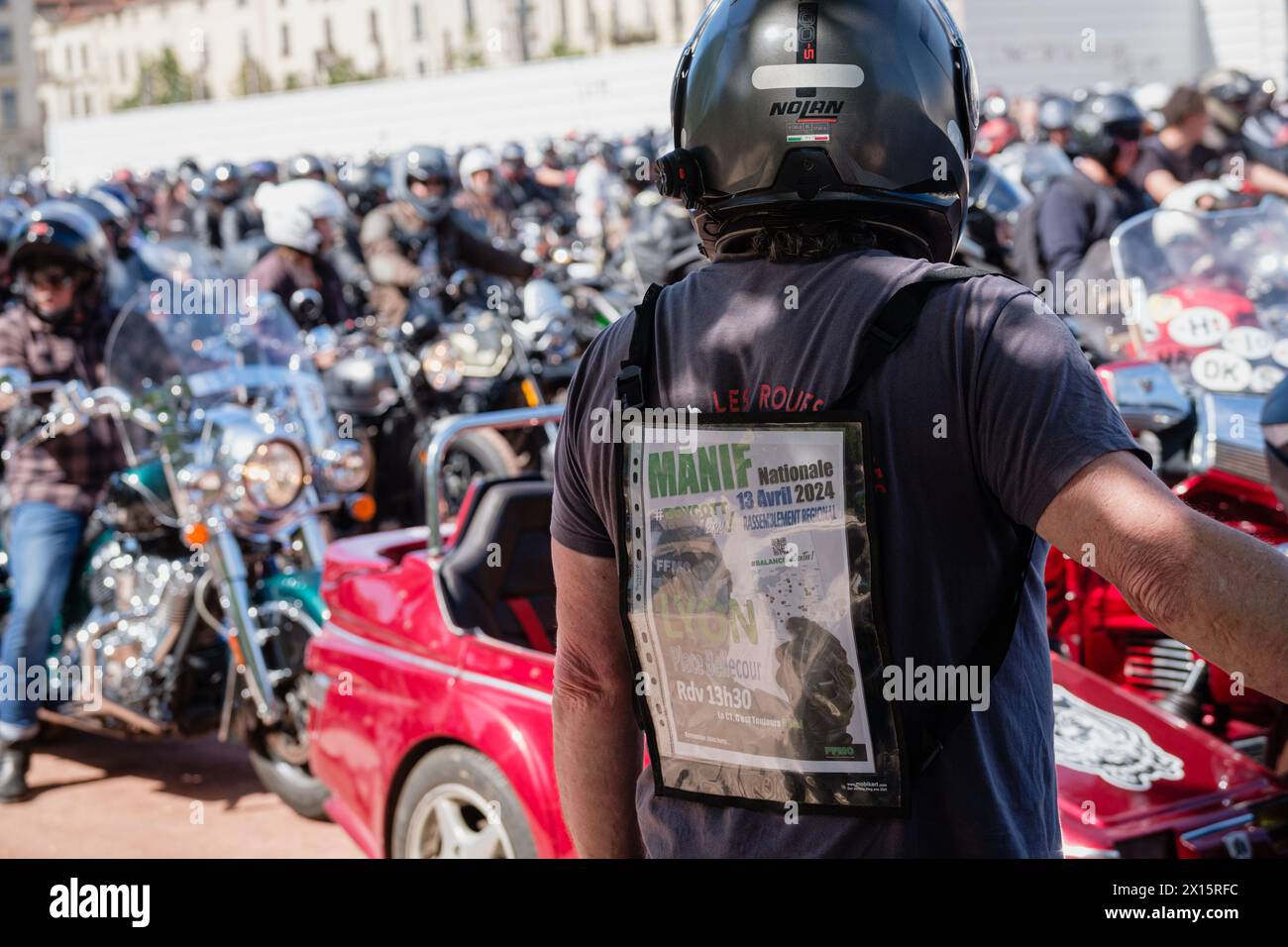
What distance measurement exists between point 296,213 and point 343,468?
3359 millimetres

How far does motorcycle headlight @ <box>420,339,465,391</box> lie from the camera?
7902mm

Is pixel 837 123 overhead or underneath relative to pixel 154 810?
overhead

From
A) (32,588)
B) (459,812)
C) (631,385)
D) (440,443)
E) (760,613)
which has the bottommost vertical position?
(459,812)

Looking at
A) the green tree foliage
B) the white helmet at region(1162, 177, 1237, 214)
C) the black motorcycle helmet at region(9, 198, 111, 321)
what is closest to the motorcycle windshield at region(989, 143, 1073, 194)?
the white helmet at region(1162, 177, 1237, 214)

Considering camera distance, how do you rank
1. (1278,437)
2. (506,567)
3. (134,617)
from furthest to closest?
(134,617) → (506,567) → (1278,437)

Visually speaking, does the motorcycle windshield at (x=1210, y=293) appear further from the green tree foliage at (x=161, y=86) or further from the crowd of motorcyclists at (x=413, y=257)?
the green tree foliage at (x=161, y=86)

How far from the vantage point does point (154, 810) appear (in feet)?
16.7

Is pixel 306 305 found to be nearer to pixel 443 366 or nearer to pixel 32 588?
pixel 443 366

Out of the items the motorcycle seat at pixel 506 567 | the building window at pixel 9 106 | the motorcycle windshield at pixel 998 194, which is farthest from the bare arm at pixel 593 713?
the building window at pixel 9 106

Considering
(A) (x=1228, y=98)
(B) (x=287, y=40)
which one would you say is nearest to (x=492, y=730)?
(A) (x=1228, y=98)

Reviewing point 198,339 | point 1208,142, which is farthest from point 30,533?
point 1208,142

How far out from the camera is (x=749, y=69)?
5.44ft
